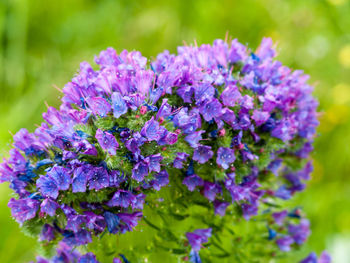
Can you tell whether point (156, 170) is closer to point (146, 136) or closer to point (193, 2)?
point (146, 136)

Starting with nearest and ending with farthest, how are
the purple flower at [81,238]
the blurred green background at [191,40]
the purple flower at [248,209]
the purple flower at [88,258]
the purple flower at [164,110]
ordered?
the purple flower at [164,110], the purple flower at [81,238], the purple flower at [88,258], the purple flower at [248,209], the blurred green background at [191,40]

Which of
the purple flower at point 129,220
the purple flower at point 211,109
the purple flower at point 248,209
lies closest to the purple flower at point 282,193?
the purple flower at point 248,209

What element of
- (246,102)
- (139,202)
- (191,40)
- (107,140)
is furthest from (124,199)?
(191,40)

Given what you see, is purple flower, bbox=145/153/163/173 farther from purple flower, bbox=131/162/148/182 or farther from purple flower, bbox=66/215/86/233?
purple flower, bbox=66/215/86/233

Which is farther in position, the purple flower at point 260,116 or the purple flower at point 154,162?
the purple flower at point 260,116

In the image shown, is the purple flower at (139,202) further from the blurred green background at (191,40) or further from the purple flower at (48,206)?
the blurred green background at (191,40)

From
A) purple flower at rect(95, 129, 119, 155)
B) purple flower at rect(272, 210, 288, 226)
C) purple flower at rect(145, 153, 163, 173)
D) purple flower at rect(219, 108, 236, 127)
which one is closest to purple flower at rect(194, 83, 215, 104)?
purple flower at rect(219, 108, 236, 127)
